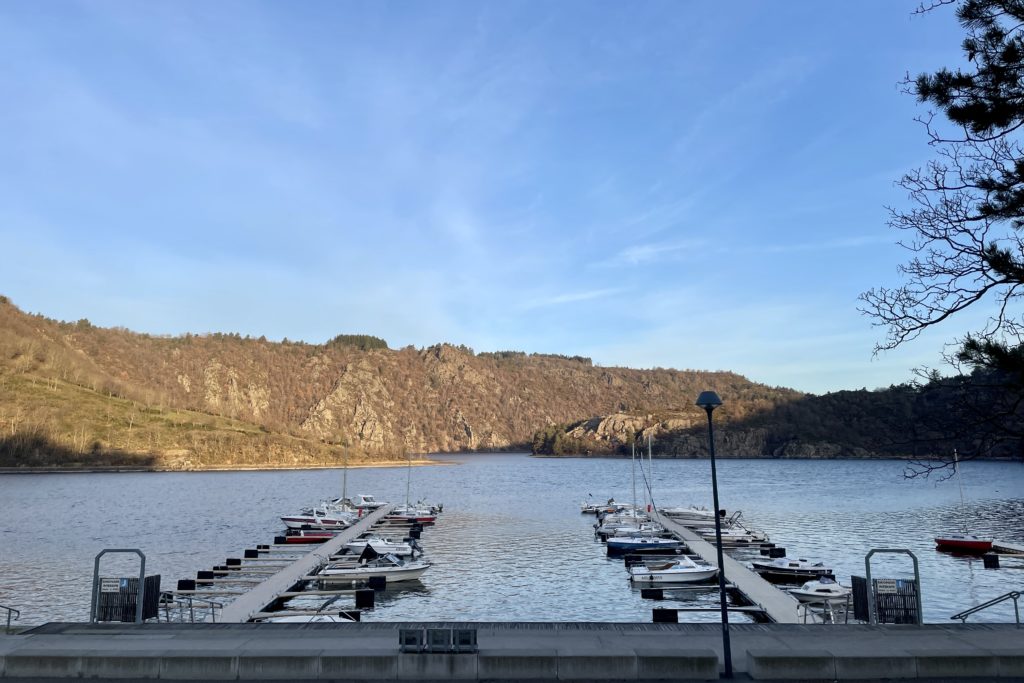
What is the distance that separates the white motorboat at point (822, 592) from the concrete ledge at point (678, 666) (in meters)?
21.4

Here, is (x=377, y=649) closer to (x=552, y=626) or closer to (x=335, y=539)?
(x=552, y=626)

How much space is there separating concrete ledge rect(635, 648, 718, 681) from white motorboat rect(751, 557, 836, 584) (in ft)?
99.1

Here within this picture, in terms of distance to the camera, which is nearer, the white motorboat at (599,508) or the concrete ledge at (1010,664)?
the concrete ledge at (1010,664)

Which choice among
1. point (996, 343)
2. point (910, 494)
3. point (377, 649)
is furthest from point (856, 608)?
point (910, 494)

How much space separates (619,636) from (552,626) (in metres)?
2.26

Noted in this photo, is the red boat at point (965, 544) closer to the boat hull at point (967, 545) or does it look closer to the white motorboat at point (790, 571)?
the boat hull at point (967, 545)

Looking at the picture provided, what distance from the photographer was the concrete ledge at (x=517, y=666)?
14570mm

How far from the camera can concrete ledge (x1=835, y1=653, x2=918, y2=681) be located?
14.5 m

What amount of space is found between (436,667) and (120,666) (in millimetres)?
6585

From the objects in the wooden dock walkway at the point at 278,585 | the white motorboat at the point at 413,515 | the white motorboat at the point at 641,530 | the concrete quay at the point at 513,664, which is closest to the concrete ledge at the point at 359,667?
the concrete quay at the point at 513,664

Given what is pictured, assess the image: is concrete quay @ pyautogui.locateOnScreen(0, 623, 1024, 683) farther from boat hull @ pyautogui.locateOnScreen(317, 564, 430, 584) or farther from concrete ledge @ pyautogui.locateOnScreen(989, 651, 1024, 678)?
boat hull @ pyautogui.locateOnScreen(317, 564, 430, 584)

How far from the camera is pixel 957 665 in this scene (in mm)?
14422

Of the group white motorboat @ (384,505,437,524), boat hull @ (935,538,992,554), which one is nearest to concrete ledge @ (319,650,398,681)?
boat hull @ (935,538,992,554)

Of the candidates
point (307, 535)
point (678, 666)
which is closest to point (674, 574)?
point (678, 666)
